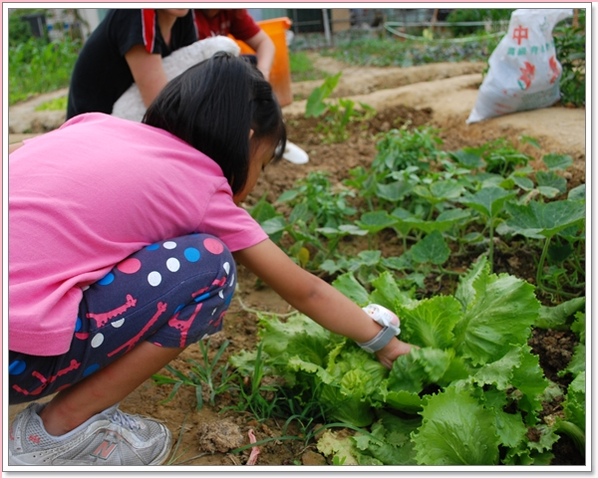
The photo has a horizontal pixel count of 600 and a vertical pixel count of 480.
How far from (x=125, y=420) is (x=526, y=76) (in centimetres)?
279

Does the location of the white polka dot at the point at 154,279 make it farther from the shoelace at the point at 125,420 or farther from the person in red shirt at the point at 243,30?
the person in red shirt at the point at 243,30

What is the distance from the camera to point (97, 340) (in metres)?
1.38

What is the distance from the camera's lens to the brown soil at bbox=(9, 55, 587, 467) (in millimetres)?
1580

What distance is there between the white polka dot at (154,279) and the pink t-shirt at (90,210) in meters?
0.07

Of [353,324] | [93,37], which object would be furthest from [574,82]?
[353,324]

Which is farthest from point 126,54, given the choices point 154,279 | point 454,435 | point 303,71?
point 303,71

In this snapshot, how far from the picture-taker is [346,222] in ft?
8.89

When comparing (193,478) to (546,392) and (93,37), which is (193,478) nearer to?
(546,392)

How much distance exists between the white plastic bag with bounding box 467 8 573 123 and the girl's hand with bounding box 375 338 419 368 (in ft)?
7.71

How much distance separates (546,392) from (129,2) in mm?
1500

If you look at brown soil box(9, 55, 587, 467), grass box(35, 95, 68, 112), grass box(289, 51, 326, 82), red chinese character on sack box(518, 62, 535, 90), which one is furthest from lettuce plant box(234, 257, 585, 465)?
grass box(289, 51, 326, 82)

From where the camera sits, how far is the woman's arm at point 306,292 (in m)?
1.48

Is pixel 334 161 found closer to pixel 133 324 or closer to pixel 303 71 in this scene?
pixel 133 324

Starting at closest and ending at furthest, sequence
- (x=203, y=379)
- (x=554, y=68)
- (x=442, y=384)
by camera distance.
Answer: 1. (x=442, y=384)
2. (x=203, y=379)
3. (x=554, y=68)
